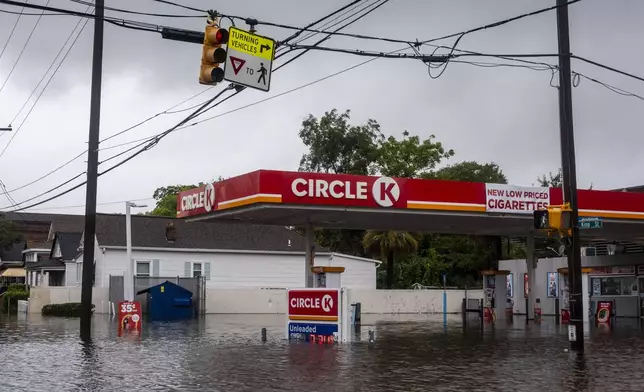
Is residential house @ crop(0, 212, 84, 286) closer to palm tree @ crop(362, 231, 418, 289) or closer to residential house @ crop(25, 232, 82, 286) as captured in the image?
residential house @ crop(25, 232, 82, 286)

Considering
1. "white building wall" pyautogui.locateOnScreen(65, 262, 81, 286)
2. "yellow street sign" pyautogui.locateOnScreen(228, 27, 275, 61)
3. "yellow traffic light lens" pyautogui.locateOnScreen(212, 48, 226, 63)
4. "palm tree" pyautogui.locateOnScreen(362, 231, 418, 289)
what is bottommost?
"white building wall" pyautogui.locateOnScreen(65, 262, 81, 286)

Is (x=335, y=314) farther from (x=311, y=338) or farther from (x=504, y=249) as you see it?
(x=504, y=249)

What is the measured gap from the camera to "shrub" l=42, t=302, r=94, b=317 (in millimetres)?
41594

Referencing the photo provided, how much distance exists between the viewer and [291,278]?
50469 mm

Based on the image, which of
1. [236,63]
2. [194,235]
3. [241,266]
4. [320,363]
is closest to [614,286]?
[241,266]

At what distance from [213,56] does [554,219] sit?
9026 mm

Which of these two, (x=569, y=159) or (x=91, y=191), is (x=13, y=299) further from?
(x=569, y=159)

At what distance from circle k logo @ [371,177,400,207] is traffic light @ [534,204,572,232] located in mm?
6781

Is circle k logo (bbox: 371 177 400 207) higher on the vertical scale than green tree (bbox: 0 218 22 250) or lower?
lower

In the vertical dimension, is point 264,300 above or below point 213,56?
below

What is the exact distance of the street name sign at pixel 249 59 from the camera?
14.6m

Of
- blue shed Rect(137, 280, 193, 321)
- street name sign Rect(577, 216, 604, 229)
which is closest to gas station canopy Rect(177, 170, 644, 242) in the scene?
street name sign Rect(577, 216, 604, 229)

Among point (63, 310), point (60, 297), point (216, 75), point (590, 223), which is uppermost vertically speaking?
point (216, 75)

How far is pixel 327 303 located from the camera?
22328 mm
